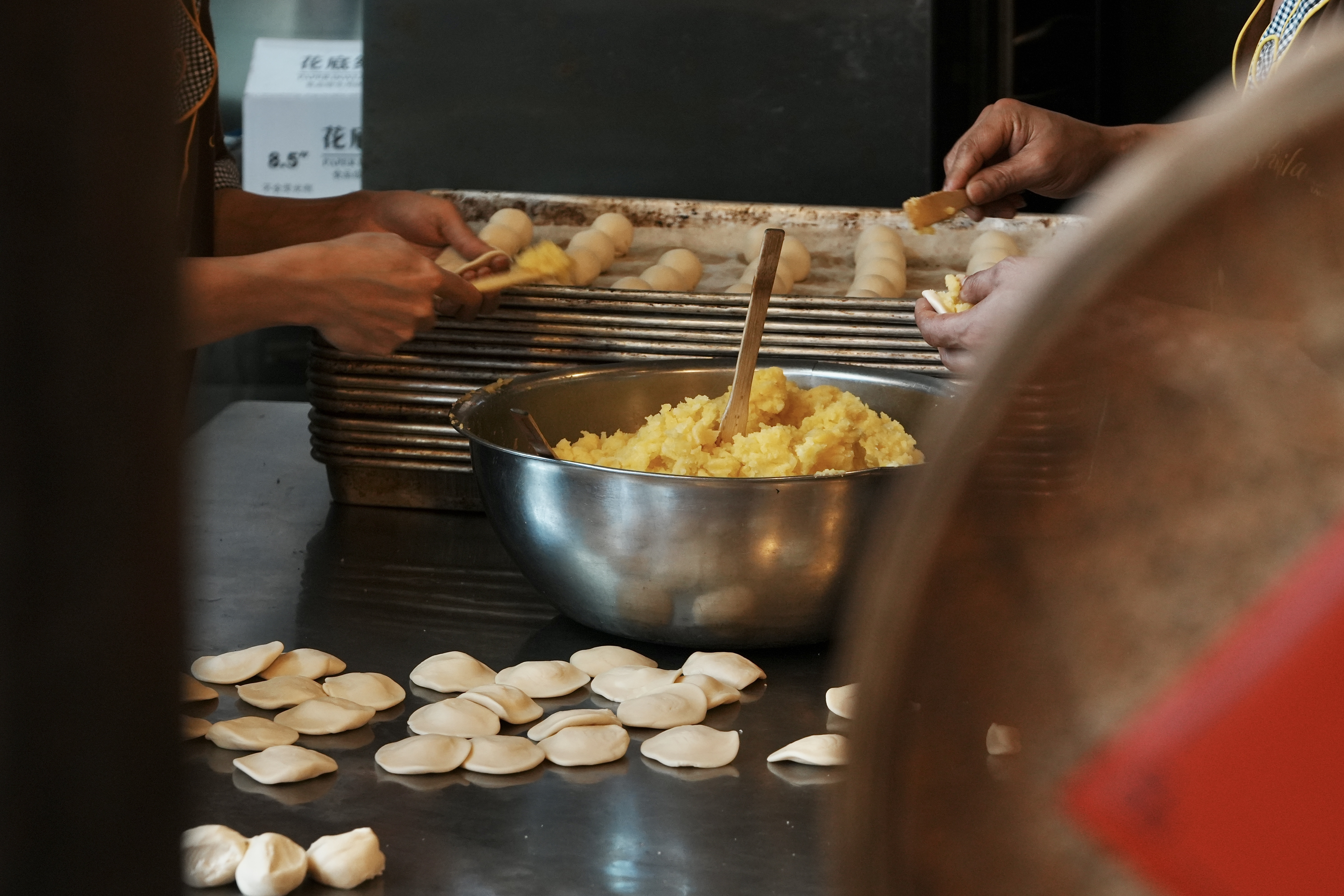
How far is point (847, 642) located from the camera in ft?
0.98

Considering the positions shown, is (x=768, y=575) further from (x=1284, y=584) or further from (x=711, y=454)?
(x=1284, y=584)

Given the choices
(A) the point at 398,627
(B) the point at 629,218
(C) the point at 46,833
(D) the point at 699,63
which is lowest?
(A) the point at 398,627

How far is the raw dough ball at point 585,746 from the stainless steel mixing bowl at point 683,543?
0.61ft

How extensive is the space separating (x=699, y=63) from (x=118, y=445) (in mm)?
3007

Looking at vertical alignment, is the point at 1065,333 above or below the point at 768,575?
above

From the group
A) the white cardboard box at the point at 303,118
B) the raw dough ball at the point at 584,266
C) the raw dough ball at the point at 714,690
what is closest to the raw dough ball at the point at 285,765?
the raw dough ball at the point at 714,690

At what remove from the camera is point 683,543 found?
115 cm

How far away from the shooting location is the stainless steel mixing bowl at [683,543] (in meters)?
1.15

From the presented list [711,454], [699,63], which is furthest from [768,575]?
[699,63]

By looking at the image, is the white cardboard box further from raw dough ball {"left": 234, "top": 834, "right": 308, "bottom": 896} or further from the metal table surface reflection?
raw dough ball {"left": 234, "top": 834, "right": 308, "bottom": 896}

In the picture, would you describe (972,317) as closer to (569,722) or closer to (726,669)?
(726,669)

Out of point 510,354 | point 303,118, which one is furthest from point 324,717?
point 303,118

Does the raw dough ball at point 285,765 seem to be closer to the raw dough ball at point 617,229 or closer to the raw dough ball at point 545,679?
the raw dough ball at point 545,679

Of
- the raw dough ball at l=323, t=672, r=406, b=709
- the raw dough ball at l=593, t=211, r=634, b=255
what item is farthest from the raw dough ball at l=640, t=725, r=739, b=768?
the raw dough ball at l=593, t=211, r=634, b=255
